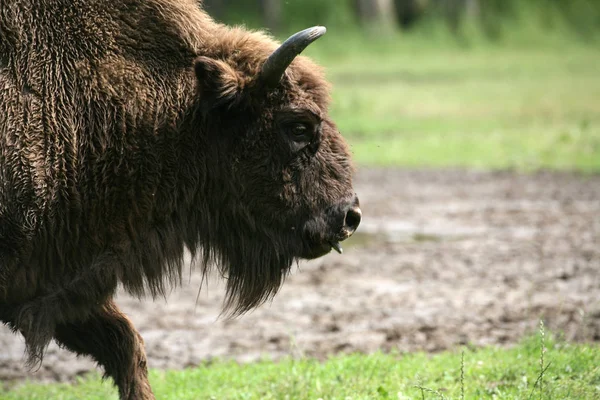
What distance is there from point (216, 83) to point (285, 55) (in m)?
0.39

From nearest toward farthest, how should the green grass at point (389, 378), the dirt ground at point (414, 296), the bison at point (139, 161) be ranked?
the bison at point (139, 161)
the green grass at point (389, 378)
the dirt ground at point (414, 296)

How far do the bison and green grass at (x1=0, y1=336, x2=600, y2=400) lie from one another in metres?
0.89

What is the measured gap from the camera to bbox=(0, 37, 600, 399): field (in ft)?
19.0

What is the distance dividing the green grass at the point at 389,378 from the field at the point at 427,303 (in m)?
0.02

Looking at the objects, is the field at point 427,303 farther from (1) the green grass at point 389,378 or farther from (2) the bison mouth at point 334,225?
(2) the bison mouth at point 334,225

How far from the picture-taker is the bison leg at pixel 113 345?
5102 mm

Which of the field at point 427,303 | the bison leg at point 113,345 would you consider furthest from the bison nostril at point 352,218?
the bison leg at point 113,345

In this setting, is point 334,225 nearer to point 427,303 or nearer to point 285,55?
point 285,55

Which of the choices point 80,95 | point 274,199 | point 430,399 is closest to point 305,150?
point 274,199

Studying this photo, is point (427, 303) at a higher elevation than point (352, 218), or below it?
below

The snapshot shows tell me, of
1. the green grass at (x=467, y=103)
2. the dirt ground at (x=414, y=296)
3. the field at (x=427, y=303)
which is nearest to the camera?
the field at (x=427, y=303)

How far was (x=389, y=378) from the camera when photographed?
5781 millimetres

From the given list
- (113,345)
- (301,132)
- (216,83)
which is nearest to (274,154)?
(301,132)

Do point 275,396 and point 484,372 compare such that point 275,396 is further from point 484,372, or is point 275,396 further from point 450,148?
point 450,148
